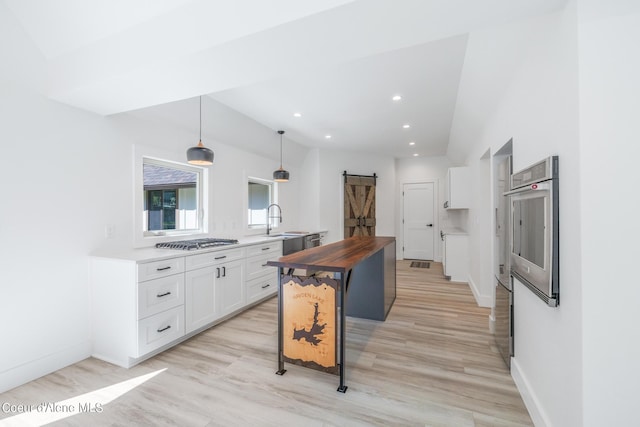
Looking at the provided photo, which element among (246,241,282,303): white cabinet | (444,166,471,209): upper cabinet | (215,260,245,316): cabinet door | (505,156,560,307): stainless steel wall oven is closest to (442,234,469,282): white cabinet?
(444,166,471,209): upper cabinet

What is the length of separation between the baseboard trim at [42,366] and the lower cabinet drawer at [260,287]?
5.31ft

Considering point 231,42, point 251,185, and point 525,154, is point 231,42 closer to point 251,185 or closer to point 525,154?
point 525,154

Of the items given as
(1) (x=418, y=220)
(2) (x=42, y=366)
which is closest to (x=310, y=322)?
(2) (x=42, y=366)

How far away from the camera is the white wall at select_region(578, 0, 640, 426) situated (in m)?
1.14

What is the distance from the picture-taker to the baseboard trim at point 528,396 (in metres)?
1.58

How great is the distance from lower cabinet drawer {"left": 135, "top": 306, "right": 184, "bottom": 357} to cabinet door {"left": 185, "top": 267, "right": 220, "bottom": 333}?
9 cm

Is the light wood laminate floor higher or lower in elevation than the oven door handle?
lower

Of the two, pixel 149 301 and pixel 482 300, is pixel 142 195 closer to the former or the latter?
pixel 149 301

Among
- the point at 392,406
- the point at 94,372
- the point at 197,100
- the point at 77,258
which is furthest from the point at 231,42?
the point at 94,372

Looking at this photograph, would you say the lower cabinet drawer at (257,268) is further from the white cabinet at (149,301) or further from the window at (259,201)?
the window at (259,201)

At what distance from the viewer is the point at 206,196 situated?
3.75m

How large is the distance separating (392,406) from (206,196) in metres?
3.16

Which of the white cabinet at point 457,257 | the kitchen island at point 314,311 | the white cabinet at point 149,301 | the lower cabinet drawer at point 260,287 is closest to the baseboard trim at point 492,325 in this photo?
the kitchen island at point 314,311

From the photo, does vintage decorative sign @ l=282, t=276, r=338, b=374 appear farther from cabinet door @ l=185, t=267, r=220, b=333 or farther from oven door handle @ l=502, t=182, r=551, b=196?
oven door handle @ l=502, t=182, r=551, b=196
